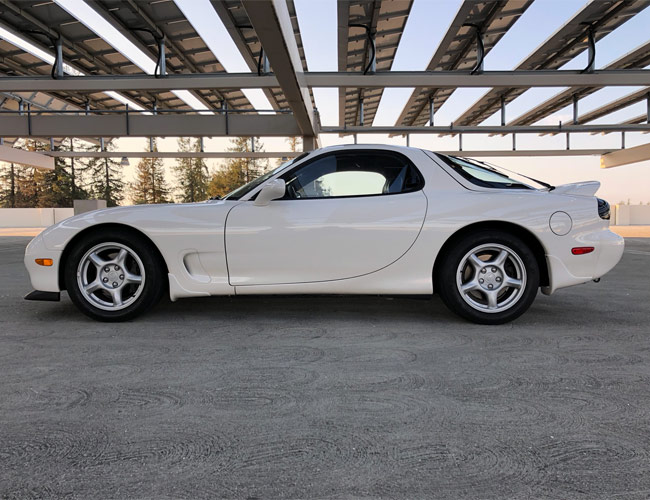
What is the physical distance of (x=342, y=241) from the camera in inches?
131

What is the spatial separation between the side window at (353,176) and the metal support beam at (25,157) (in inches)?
727

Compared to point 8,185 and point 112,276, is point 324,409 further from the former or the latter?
point 8,185

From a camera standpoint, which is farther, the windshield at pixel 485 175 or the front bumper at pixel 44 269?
the windshield at pixel 485 175

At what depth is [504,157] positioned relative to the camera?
61.6 feet

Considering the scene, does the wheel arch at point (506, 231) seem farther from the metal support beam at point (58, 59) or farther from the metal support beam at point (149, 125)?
the metal support beam at point (149, 125)

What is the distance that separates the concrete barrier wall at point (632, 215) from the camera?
104 feet

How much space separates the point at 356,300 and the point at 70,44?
7629 millimetres

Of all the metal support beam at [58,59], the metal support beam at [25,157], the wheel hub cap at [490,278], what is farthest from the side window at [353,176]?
the metal support beam at [25,157]

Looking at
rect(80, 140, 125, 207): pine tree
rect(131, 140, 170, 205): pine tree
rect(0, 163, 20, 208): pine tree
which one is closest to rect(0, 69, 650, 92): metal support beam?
rect(131, 140, 170, 205): pine tree

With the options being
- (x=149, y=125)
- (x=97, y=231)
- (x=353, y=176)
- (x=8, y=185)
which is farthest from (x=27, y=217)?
(x=353, y=176)

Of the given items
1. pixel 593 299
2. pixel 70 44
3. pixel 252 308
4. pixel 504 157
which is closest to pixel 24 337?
pixel 252 308

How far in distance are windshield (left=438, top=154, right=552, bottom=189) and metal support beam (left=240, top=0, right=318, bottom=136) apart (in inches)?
94.5

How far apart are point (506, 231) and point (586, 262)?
24.3 inches

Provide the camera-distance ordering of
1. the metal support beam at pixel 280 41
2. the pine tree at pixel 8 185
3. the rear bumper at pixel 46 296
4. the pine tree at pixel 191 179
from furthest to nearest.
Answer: the pine tree at pixel 191 179 → the pine tree at pixel 8 185 → the metal support beam at pixel 280 41 → the rear bumper at pixel 46 296
